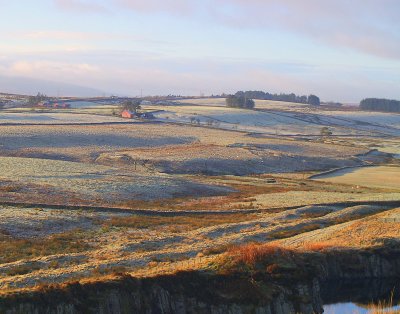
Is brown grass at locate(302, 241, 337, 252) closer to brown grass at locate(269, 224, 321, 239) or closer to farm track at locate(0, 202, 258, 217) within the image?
brown grass at locate(269, 224, 321, 239)

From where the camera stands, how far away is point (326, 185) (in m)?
64.2

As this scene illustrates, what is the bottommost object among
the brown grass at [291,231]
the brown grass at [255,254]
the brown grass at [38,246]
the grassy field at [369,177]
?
the grassy field at [369,177]

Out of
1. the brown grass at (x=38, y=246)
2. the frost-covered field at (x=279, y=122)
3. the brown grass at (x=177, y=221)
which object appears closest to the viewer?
the brown grass at (x=38, y=246)

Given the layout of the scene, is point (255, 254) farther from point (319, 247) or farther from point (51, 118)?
point (51, 118)

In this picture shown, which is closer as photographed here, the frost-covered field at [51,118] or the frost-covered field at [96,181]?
the frost-covered field at [96,181]

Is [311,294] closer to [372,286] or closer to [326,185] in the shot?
[372,286]

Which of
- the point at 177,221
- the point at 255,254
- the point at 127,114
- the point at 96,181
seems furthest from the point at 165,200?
the point at 127,114

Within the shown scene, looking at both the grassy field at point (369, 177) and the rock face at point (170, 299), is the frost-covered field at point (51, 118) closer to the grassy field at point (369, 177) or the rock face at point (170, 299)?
the grassy field at point (369, 177)

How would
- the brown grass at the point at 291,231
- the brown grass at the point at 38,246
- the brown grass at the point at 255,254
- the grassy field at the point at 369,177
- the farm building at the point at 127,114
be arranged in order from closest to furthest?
the brown grass at the point at 255,254 < the brown grass at the point at 38,246 < the brown grass at the point at 291,231 < the grassy field at the point at 369,177 < the farm building at the point at 127,114

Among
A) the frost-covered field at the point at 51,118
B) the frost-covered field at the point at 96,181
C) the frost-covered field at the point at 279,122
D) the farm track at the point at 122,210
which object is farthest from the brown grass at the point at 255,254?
the frost-covered field at the point at 279,122

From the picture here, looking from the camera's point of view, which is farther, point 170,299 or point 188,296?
point 188,296

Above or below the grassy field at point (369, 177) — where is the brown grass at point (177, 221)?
above

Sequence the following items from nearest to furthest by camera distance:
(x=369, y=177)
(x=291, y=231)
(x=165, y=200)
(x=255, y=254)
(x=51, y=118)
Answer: (x=255, y=254) < (x=291, y=231) < (x=165, y=200) < (x=369, y=177) < (x=51, y=118)

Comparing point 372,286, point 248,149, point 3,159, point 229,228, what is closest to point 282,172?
point 248,149
